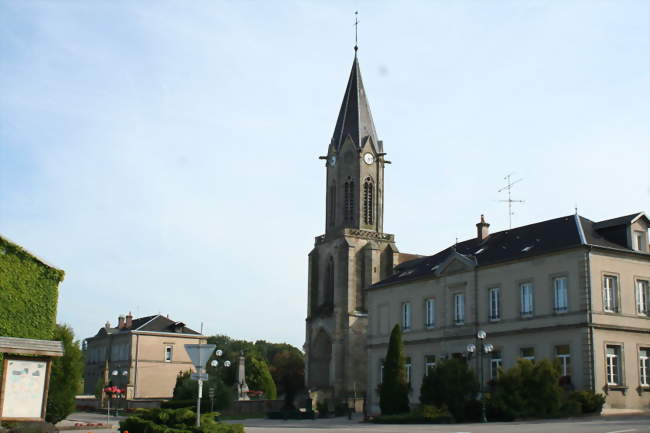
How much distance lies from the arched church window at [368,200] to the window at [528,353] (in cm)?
3285

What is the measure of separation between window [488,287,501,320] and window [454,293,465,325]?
2.22 meters

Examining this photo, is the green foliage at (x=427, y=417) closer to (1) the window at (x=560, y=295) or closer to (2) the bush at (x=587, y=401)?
(2) the bush at (x=587, y=401)

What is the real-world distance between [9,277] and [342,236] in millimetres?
47001

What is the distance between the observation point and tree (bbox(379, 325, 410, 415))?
41.1m

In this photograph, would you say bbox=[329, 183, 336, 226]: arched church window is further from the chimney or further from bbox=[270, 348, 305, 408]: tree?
the chimney

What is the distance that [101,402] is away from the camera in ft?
205

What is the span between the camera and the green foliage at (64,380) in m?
28.4

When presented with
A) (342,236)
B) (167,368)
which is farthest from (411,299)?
(167,368)

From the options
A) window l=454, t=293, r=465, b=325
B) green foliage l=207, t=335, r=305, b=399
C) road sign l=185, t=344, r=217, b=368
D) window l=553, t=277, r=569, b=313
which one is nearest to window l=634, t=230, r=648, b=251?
window l=553, t=277, r=569, b=313

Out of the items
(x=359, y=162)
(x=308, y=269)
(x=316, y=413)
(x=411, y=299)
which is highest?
(x=359, y=162)

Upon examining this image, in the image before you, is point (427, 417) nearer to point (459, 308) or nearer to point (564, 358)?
point (564, 358)

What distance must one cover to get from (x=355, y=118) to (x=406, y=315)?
1203 inches

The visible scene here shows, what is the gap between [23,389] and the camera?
22031 millimetres

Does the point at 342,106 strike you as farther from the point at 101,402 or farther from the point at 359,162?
the point at 101,402
